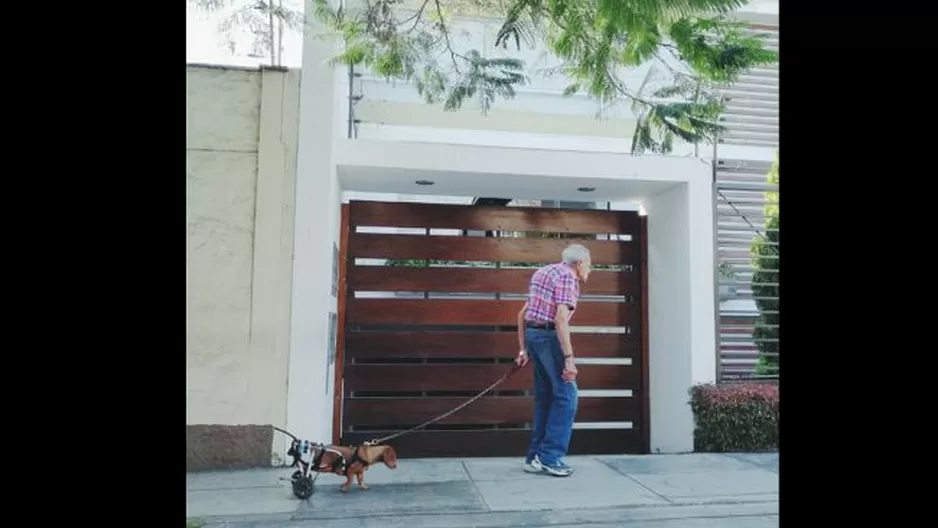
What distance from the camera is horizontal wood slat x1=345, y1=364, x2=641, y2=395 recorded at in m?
6.15

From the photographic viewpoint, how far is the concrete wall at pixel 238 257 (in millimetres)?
4980

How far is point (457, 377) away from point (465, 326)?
1.56 ft

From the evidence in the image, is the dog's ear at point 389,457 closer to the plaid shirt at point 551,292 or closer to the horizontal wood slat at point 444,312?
the plaid shirt at point 551,292

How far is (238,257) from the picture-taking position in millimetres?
5094

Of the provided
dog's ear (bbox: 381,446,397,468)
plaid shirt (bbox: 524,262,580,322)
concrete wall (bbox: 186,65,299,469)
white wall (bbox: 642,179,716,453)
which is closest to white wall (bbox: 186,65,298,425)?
concrete wall (bbox: 186,65,299,469)

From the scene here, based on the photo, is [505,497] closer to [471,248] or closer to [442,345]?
[442,345]

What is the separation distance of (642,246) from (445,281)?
77.2 inches

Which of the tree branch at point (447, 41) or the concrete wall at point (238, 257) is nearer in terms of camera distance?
the tree branch at point (447, 41)

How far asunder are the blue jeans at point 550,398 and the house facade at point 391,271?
98 cm

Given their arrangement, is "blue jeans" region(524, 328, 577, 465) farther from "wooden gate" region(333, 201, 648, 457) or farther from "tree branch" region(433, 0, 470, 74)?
"tree branch" region(433, 0, 470, 74)

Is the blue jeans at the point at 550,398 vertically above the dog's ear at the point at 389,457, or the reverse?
the blue jeans at the point at 550,398

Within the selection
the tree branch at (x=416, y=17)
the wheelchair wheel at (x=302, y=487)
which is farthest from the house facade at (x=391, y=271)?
the wheelchair wheel at (x=302, y=487)
